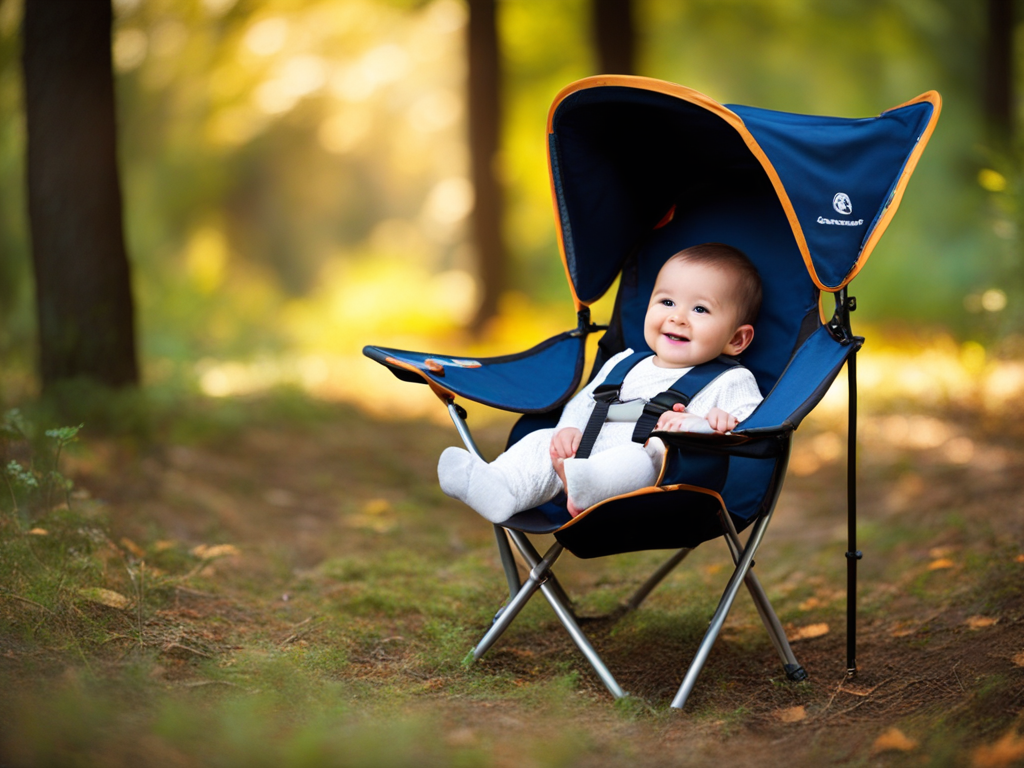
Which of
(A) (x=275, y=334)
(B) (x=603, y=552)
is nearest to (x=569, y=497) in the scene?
(B) (x=603, y=552)

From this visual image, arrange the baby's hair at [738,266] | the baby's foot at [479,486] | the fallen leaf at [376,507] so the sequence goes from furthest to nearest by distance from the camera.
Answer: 1. the fallen leaf at [376,507]
2. the baby's hair at [738,266]
3. the baby's foot at [479,486]

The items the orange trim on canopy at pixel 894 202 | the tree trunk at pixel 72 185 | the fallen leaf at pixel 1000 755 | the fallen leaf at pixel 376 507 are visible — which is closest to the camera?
the fallen leaf at pixel 1000 755

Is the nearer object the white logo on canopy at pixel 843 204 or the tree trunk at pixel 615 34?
the white logo on canopy at pixel 843 204

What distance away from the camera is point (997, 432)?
475 centimetres

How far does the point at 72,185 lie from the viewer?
395 cm

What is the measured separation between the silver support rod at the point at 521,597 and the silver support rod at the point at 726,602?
428 mm

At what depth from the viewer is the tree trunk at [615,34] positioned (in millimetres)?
7895

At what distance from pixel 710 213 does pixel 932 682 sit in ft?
5.01

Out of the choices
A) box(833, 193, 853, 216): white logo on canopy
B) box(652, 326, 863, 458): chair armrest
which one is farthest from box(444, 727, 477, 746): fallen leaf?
box(833, 193, 853, 216): white logo on canopy

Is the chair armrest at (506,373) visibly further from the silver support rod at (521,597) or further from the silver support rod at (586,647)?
the silver support rod at (586,647)

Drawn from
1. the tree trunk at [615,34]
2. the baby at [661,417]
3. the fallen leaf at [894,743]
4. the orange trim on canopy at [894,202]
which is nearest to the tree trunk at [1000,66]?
the tree trunk at [615,34]

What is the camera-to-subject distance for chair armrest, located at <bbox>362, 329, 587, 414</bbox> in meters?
2.62

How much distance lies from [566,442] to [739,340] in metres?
0.62

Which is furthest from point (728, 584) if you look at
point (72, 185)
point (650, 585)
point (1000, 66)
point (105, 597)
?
point (1000, 66)
